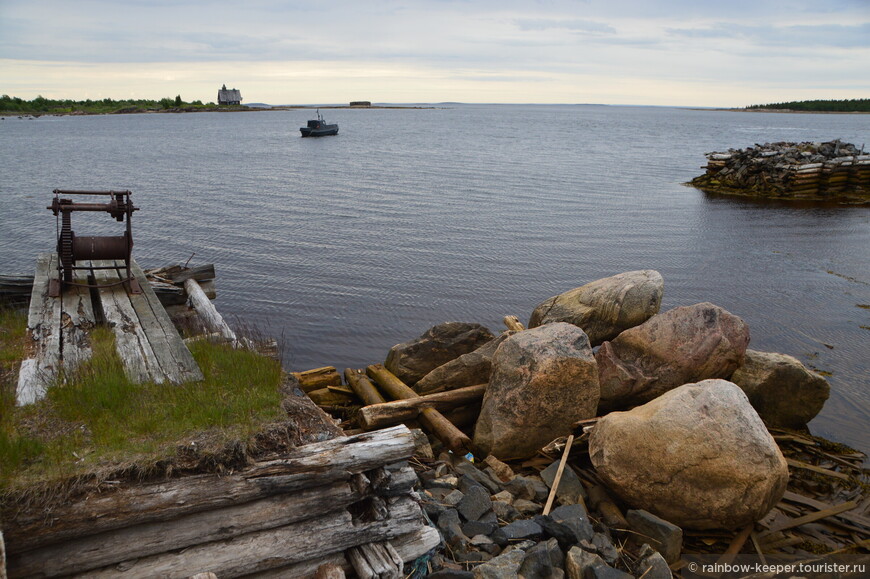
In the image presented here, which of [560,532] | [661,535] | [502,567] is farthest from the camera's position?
[661,535]

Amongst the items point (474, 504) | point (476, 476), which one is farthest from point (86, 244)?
point (474, 504)

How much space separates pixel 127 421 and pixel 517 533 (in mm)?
4036

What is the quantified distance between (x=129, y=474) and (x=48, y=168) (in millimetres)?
49163

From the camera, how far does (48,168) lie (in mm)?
45781

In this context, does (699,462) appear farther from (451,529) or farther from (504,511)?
(451,529)

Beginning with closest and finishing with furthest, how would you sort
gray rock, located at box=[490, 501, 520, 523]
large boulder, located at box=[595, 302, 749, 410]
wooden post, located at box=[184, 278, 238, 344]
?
gray rock, located at box=[490, 501, 520, 523], wooden post, located at box=[184, 278, 238, 344], large boulder, located at box=[595, 302, 749, 410]

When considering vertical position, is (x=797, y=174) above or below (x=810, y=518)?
above

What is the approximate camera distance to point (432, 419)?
9.35 m

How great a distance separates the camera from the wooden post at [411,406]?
8.98 m

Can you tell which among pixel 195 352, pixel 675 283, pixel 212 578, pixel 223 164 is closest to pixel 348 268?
pixel 675 283

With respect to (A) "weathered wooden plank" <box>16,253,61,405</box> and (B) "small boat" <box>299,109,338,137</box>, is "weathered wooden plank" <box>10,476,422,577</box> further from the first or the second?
(B) "small boat" <box>299,109,338,137</box>

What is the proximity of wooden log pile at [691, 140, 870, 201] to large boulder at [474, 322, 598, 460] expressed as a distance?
A: 34.0 m

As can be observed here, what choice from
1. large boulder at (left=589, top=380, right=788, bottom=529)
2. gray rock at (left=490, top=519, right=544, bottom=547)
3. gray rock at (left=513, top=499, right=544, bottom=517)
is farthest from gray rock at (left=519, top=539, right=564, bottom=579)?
large boulder at (left=589, top=380, right=788, bottom=529)

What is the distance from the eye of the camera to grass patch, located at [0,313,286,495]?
5.20 meters
